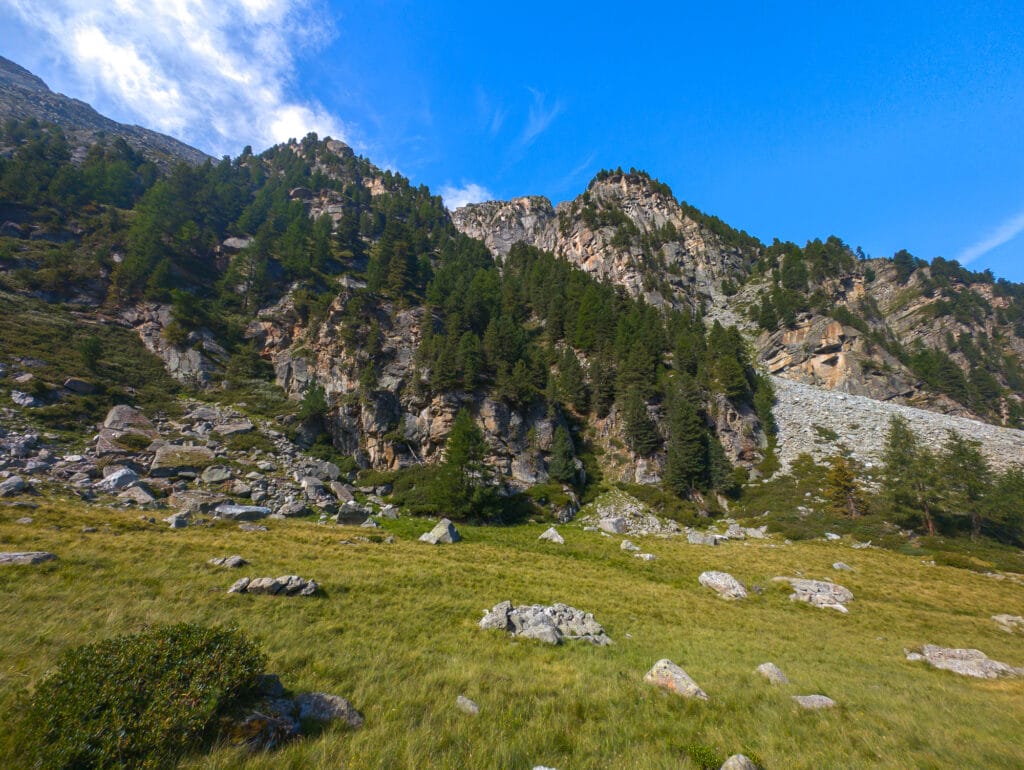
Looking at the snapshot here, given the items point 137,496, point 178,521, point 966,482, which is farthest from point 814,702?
point 966,482

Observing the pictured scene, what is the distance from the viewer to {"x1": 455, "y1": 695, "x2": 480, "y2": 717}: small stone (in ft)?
24.5

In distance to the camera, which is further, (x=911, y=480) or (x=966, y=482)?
(x=911, y=480)

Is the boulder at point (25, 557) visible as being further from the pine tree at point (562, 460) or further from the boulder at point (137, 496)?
the pine tree at point (562, 460)

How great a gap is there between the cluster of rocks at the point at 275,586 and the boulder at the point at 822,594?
25.3 meters

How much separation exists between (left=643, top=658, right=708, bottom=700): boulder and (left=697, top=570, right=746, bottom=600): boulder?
13.9 m

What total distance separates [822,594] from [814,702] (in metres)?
16.4

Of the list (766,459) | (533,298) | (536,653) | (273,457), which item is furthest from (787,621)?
(533,298)

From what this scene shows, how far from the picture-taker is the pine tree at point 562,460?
4506cm

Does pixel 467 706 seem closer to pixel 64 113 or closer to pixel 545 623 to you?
pixel 545 623

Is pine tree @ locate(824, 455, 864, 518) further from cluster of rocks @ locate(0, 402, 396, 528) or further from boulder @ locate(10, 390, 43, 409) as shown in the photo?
boulder @ locate(10, 390, 43, 409)

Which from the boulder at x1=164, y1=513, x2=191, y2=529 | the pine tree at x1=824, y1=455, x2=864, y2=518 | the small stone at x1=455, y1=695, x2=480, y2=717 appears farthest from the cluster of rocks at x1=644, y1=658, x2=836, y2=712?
the pine tree at x1=824, y1=455, x2=864, y2=518

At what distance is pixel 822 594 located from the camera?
68.7 feet

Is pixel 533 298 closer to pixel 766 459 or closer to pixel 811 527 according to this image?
pixel 766 459

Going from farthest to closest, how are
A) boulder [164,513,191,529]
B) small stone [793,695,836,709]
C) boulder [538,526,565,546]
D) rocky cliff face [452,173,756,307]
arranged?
rocky cliff face [452,173,756,307], boulder [538,526,565,546], boulder [164,513,191,529], small stone [793,695,836,709]
